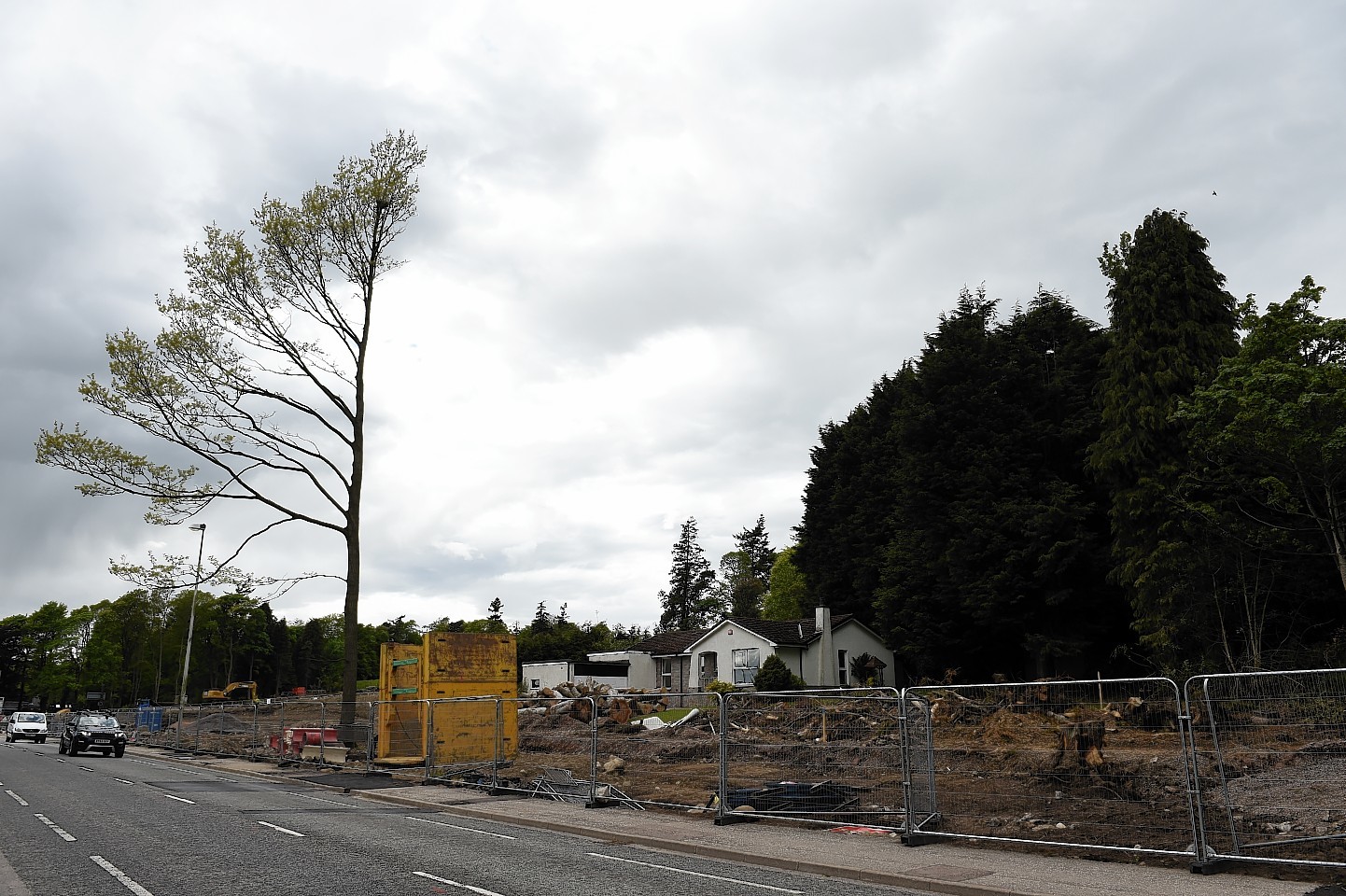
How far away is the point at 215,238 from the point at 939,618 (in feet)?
121

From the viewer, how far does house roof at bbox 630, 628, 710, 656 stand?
63594 mm

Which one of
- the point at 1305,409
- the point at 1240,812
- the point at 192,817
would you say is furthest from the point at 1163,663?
the point at 192,817

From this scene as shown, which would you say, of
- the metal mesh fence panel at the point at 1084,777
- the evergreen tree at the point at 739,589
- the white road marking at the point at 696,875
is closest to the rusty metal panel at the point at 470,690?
the white road marking at the point at 696,875

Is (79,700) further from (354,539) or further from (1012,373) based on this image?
(1012,373)

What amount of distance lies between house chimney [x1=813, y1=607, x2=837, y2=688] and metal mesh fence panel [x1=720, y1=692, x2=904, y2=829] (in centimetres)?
3949

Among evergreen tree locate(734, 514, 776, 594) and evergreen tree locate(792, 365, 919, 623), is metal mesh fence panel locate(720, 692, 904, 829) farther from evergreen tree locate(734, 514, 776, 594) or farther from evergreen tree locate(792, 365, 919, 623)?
evergreen tree locate(734, 514, 776, 594)

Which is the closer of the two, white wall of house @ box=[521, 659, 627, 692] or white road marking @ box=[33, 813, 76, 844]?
white road marking @ box=[33, 813, 76, 844]

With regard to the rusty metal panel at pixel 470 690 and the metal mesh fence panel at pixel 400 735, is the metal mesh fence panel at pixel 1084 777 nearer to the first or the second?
the rusty metal panel at pixel 470 690

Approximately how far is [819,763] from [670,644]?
172ft

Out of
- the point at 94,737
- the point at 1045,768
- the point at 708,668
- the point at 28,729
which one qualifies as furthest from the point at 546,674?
the point at 1045,768

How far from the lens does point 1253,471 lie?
32031 mm

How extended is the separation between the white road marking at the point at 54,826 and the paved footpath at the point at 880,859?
585cm

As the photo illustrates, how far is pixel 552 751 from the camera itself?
97.8 ft

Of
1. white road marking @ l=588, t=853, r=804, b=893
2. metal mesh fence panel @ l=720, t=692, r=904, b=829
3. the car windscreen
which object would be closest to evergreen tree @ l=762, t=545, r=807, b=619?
the car windscreen
